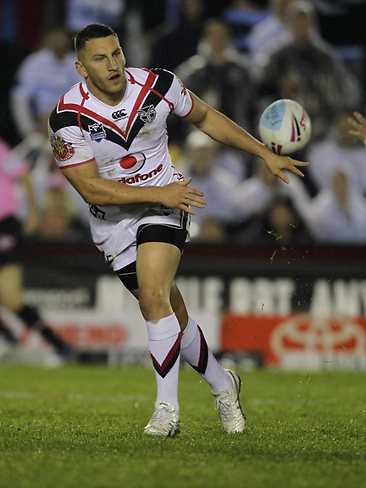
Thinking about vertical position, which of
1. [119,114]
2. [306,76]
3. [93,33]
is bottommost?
[119,114]

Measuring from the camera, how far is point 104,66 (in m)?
6.62

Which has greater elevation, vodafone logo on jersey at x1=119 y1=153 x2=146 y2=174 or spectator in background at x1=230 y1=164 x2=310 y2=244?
spectator in background at x1=230 y1=164 x2=310 y2=244

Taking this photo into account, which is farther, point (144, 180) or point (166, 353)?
point (144, 180)

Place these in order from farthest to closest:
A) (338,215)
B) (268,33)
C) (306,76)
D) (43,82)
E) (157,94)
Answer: (268,33) → (43,82) → (306,76) → (338,215) → (157,94)

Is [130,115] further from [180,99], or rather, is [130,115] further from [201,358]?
[201,358]

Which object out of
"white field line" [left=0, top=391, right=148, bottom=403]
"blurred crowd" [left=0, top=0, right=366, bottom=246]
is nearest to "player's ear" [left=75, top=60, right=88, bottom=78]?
"white field line" [left=0, top=391, right=148, bottom=403]

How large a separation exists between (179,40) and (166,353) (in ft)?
29.8

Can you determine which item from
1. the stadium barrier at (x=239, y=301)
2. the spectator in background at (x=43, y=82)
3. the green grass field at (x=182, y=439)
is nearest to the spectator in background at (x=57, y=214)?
the stadium barrier at (x=239, y=301)

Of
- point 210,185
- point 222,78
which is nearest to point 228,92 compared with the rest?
point 222,78

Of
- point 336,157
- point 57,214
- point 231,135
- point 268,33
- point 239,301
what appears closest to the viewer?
point 231,135

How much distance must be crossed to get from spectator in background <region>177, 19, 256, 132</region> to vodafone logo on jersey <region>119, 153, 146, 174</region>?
25.1ft

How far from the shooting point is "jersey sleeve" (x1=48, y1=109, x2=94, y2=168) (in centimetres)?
663

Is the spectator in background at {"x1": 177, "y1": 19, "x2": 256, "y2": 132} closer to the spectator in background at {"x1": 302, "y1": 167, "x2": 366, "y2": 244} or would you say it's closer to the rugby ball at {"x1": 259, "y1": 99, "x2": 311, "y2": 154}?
the spectator in background at {"x1": 302, "y1": 167, "x2": 366, "y2": 244}

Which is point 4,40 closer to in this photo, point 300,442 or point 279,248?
point 279,248
